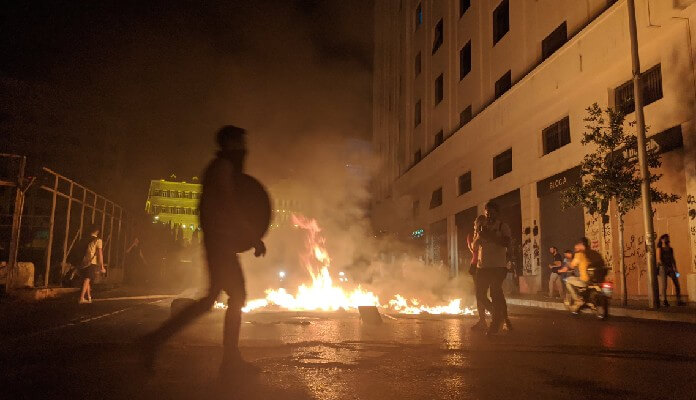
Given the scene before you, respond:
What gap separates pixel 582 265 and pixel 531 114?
957 cm

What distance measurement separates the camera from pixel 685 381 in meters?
3.57

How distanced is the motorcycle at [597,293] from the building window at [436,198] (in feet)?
62.5

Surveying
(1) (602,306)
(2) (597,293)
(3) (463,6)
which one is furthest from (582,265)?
(3) (463,6)

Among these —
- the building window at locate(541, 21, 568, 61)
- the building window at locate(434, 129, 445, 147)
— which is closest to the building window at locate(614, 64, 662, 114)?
the building window at locate(541, 21, 568, 61)

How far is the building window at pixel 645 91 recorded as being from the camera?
13.1m

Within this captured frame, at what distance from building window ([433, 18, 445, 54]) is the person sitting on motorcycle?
22191 millimetres

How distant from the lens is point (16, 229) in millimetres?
10656

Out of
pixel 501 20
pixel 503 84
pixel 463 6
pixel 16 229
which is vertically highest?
pixel 463 6

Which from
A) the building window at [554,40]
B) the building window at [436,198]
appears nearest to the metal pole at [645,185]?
the building window at [554,40]

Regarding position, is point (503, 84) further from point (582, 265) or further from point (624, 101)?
point (582, 265)

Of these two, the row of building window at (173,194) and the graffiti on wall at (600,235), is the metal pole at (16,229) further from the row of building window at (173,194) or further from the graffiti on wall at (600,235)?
the row of building window at (173,194)

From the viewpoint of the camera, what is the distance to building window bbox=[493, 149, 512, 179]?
20.9 m

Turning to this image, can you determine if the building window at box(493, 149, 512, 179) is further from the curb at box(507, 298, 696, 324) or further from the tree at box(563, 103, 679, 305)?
the curb at box(507, 298, 696, 324)

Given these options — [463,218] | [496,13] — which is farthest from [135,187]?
[496,13]
